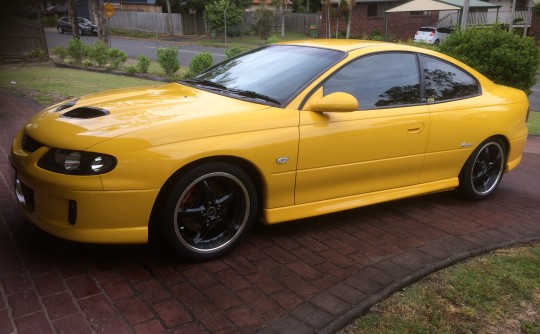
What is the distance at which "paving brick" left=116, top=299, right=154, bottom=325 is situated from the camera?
270 centimetres

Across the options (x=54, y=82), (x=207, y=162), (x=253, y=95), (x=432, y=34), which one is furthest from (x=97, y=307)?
(x=432, y=34)

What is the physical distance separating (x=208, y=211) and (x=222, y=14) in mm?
35856

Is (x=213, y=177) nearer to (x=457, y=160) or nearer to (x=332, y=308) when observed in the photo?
(x=332, y=308)

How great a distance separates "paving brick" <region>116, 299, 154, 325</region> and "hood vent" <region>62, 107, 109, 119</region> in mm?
1278

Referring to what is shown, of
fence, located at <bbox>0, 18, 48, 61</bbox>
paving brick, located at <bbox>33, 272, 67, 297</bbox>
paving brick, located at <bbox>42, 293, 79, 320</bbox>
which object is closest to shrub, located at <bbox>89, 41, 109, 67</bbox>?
fence, located at <bbox>0, 18, 48, 61</bbox>

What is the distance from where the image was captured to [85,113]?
3.40 metres

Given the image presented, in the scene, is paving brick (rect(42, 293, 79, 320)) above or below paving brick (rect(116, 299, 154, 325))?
above

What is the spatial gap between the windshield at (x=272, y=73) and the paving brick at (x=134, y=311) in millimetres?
1757

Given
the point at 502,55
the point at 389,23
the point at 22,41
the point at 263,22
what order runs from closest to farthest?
the point at 502,55, the point at 22,41, the point at 263,22, the point at 389,23

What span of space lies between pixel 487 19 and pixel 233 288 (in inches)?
1507

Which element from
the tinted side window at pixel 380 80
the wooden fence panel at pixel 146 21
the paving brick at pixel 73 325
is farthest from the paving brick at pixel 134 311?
the wooden fence panel at pixel 146 21

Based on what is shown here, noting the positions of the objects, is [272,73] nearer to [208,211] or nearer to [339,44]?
[339,44]

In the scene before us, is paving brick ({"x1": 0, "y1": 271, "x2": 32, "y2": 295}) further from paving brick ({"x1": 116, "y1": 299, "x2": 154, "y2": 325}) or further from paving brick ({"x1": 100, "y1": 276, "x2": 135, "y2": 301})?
paving brick ({"x1": 116, "y1": 299, "x2": 154, "y2": 325})

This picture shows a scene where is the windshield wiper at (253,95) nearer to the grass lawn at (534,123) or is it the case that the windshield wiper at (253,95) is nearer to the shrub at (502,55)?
the shrub at (502,55)
